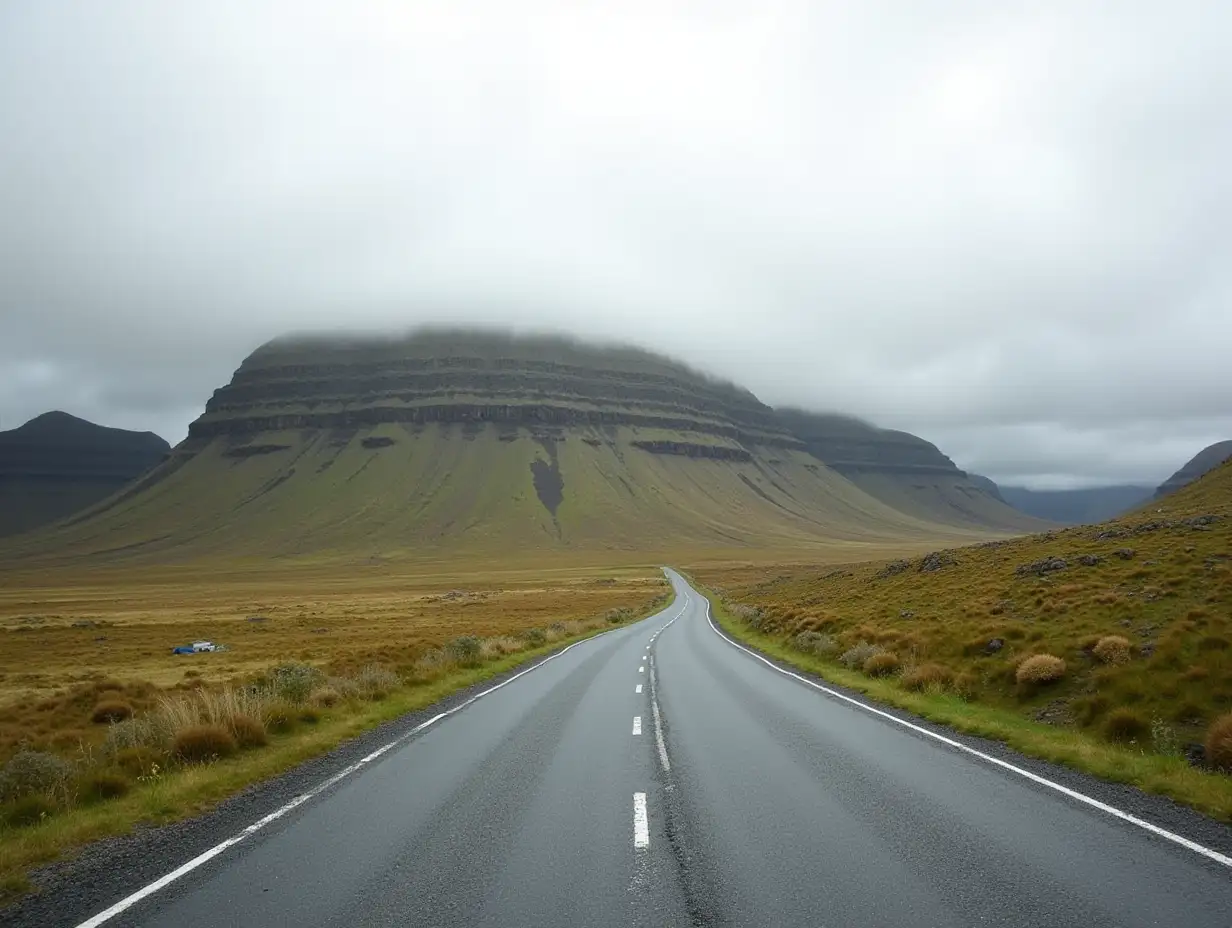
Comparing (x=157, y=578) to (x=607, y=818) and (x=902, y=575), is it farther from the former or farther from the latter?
(x=607, y=818)

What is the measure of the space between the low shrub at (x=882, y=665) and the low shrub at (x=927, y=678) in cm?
217

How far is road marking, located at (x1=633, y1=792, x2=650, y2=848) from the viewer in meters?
7.49

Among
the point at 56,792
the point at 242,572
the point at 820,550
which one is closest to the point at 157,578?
the point at 242,572

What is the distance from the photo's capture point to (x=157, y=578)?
6043 inches

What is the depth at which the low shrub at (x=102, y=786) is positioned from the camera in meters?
9.73

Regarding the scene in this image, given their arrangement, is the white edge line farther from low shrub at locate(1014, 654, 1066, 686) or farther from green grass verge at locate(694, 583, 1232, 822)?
low shrub at locate(1014, 654, 1066, 686)

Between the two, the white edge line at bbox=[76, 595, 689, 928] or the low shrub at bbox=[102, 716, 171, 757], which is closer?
the white edge line at bbox=[76, 595, 689, 928]

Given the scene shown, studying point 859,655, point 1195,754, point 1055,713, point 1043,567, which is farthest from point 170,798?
point 1043,567

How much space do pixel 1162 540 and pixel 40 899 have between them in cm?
3403

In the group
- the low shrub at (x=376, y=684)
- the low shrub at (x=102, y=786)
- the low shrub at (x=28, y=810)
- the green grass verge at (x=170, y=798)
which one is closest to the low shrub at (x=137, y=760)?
the green grass verge at (x=170, y=798)

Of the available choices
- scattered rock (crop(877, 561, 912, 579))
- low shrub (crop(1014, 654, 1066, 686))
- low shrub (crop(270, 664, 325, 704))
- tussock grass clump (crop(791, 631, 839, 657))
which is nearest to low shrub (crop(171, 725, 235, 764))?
low shrub (crop(270, 664, 325, 704))

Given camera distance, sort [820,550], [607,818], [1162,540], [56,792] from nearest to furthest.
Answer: [607,818] → [56,792] → [1162,540] → [820,550]

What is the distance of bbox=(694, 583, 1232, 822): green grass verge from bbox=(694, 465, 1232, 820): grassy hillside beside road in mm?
27

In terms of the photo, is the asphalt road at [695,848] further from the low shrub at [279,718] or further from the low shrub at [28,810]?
the low shrub at [279,718]
